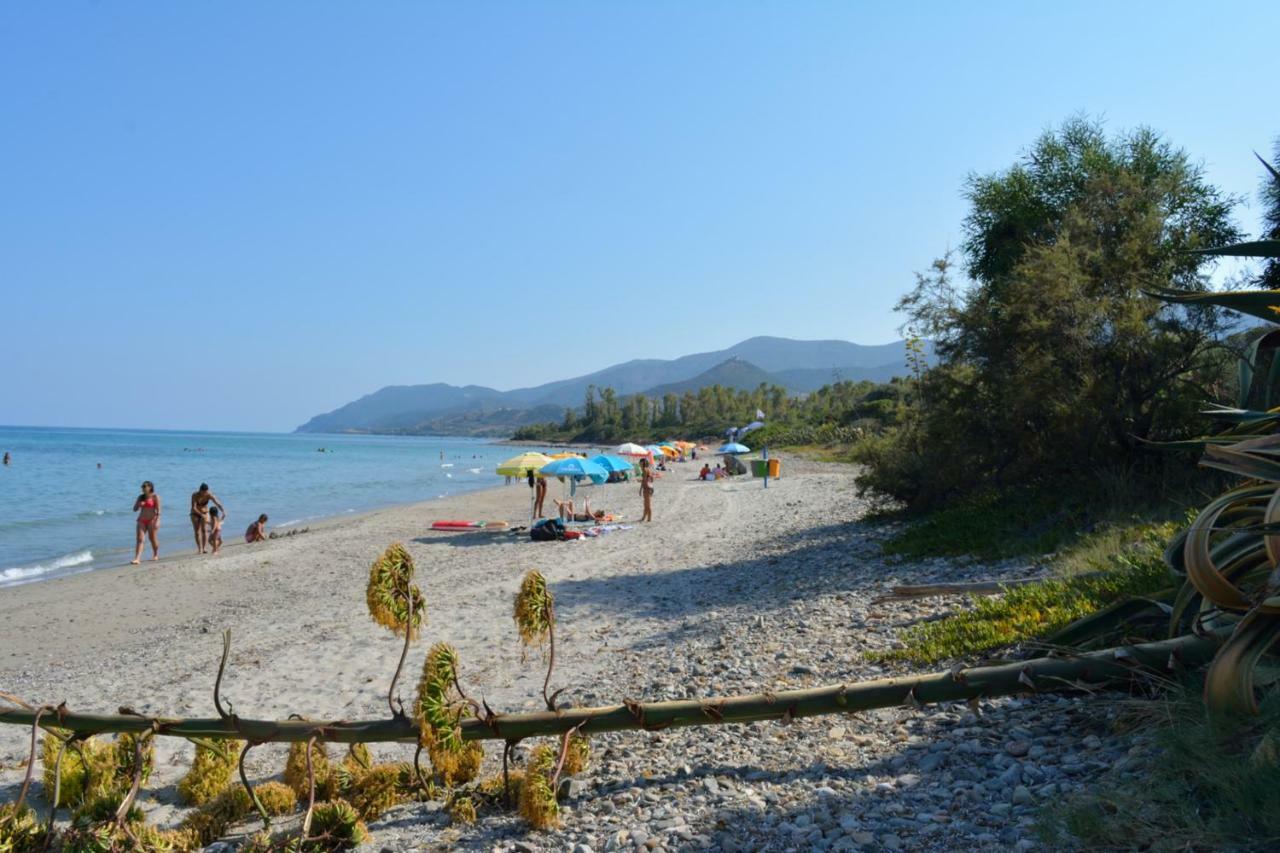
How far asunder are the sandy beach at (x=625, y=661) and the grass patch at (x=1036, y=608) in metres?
0.42

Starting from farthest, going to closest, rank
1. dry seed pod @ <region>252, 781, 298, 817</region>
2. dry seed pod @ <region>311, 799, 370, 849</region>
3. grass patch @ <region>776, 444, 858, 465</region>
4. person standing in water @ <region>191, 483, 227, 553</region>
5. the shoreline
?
grass patch @ <region>776, 444, 858, 465</region>
person standing in water @ <region>191, 483, 227, 553</region>
the shoreline
dry seed pod @ <region>252, 781, 298, 817</region>
dry seed pod @ <region>311, 799, 370, 849</region>

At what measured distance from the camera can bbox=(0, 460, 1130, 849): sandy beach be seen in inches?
150

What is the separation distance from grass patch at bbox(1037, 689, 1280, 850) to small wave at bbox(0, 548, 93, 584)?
20.5 metres

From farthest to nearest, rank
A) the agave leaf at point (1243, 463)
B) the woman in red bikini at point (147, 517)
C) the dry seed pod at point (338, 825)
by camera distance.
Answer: the woman in red bikini at point (147, 517) < the dry seed pod at point (338, 825) < the agave leaf at point (1243, 463)

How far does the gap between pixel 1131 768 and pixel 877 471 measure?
12413 mm

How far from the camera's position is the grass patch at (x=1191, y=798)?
257 cm

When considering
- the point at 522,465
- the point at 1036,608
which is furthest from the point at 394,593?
the point at 522,465

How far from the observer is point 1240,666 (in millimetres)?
3127

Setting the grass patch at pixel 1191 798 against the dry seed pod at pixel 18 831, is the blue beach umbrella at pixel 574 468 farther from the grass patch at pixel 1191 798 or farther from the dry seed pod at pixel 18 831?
the grass patch at pixel 1191 798

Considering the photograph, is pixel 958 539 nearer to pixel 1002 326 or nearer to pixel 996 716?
pixel 1002 326

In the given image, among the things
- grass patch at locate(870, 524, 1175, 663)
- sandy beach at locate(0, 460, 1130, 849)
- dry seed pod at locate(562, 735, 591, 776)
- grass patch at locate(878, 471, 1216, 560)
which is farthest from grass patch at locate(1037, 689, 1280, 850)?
grass patch at locate(878, 471, 1216, 560)

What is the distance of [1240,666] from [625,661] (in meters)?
5.18

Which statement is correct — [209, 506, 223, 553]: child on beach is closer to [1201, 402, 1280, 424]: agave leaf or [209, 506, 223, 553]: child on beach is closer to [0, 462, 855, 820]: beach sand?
[0, 462, 855, 820]: beach sand

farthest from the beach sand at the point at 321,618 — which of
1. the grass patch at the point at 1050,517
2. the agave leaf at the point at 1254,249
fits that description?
the agave leaf at the point at 1254,249
